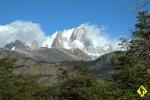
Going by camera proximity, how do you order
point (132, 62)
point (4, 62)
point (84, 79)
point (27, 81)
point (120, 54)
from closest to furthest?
point (132, 62) < point (120, 54) < point (84, 79) < point (4, 62) < point (27, 81)

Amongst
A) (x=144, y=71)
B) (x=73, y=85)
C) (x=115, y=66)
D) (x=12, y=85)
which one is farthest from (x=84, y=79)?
(x=144, y=71)

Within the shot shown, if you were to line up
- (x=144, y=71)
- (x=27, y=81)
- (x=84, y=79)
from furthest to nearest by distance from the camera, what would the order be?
(x=27, y=81)
(x=84, y=79)
(x=144, y=71)

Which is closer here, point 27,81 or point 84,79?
point 84,79

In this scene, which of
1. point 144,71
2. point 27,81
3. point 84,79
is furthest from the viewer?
point 27,81

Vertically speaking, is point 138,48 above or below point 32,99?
above

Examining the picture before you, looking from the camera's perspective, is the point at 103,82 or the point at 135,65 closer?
the point at 135,65

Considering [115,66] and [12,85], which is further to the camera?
[12,85]

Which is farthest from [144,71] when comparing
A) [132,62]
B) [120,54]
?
[120,54]

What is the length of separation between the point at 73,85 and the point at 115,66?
2516 cm

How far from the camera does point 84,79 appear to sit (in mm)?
64812

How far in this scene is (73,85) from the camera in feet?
217

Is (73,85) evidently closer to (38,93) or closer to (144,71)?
(38,93)

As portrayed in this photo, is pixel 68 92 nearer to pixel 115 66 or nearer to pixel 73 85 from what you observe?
pixel 73 85

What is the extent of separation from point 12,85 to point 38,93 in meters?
16.1
